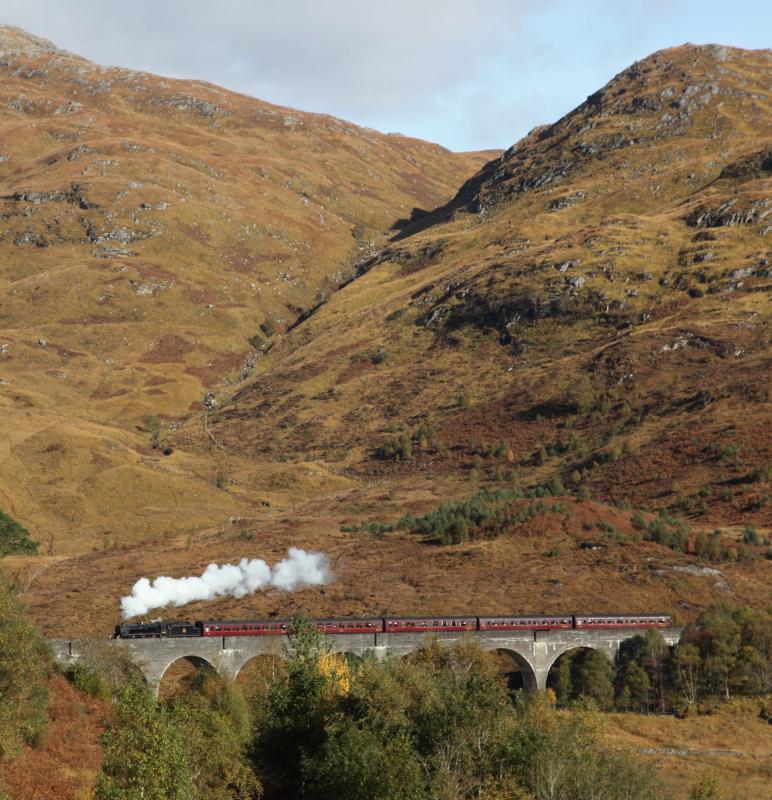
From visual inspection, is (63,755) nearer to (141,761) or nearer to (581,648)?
(141,761)

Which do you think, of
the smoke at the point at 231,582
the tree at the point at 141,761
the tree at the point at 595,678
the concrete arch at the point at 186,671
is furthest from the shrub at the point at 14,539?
the tree at the point at 141,761

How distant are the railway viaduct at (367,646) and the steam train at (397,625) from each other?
1.46 feet

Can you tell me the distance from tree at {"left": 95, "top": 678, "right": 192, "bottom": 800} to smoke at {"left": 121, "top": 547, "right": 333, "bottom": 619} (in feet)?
178

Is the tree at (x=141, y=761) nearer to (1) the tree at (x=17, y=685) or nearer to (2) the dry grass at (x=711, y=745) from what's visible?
(1) the tree at (x=17, y=685)

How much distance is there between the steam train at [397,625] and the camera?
72.6 m

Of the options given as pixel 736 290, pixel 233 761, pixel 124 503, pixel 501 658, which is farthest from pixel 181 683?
pixel 736 290

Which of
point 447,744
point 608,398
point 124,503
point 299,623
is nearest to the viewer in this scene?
point 447,744

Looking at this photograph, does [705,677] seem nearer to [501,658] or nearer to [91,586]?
[501,658]

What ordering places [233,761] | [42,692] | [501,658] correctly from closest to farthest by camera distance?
1. [233,761]
2. [42,692]
3. [501,658]

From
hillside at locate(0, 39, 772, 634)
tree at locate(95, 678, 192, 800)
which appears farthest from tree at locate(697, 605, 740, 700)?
tree at locate(95, 678, 192, 800)

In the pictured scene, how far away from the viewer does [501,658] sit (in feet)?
286

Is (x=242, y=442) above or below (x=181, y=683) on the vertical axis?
above

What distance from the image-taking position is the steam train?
72625 mm

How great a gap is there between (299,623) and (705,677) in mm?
39199
